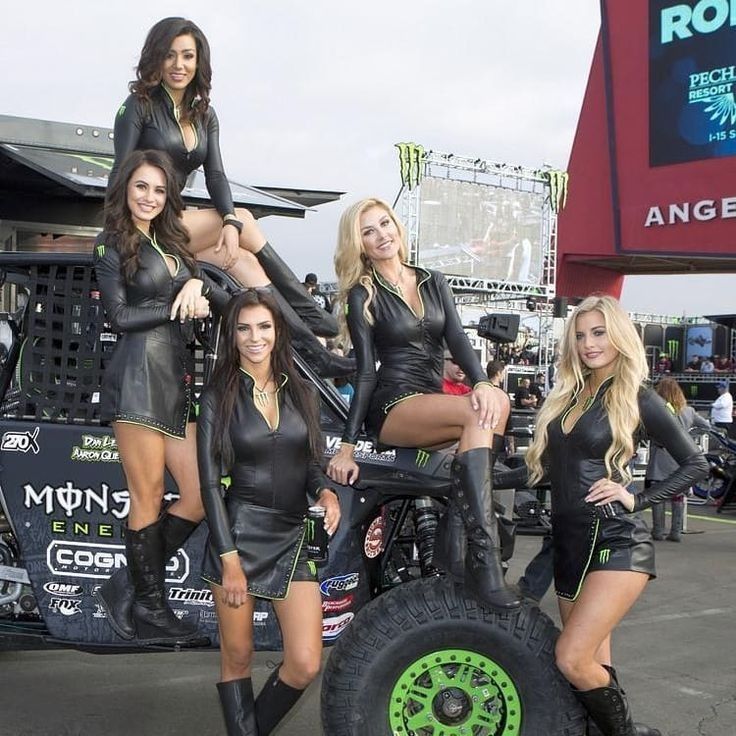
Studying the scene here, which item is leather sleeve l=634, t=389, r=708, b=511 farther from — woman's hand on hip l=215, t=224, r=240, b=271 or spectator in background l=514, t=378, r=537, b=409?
spectator in background l=514, t=378, r=537, b=409

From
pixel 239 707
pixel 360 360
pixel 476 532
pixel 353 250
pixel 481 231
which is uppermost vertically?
pixel 481 231

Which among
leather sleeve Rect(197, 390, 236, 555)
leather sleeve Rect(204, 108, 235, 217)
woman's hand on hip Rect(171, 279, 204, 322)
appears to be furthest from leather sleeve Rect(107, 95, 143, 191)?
leather sleeve Rect(197, 390, 236, 555)

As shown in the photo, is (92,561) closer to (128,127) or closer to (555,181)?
(128,127)

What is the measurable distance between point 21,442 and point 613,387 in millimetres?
2314

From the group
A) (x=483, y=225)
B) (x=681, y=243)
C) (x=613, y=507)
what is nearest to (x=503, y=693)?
(x=613, y=507)

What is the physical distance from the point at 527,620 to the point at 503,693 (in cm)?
27

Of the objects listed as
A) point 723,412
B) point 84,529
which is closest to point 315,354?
point 84,529

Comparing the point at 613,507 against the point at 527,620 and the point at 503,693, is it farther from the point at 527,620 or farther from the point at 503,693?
the point at 503,693

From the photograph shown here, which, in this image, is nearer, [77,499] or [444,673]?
[444,673]

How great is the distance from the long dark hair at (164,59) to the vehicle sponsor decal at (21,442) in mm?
1421

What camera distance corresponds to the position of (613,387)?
3449 millimetres

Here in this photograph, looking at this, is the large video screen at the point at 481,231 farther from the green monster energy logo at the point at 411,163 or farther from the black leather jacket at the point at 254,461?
the black leather jacket at the point at 254,461

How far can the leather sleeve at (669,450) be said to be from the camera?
133 inches

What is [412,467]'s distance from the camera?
12.4 feet
